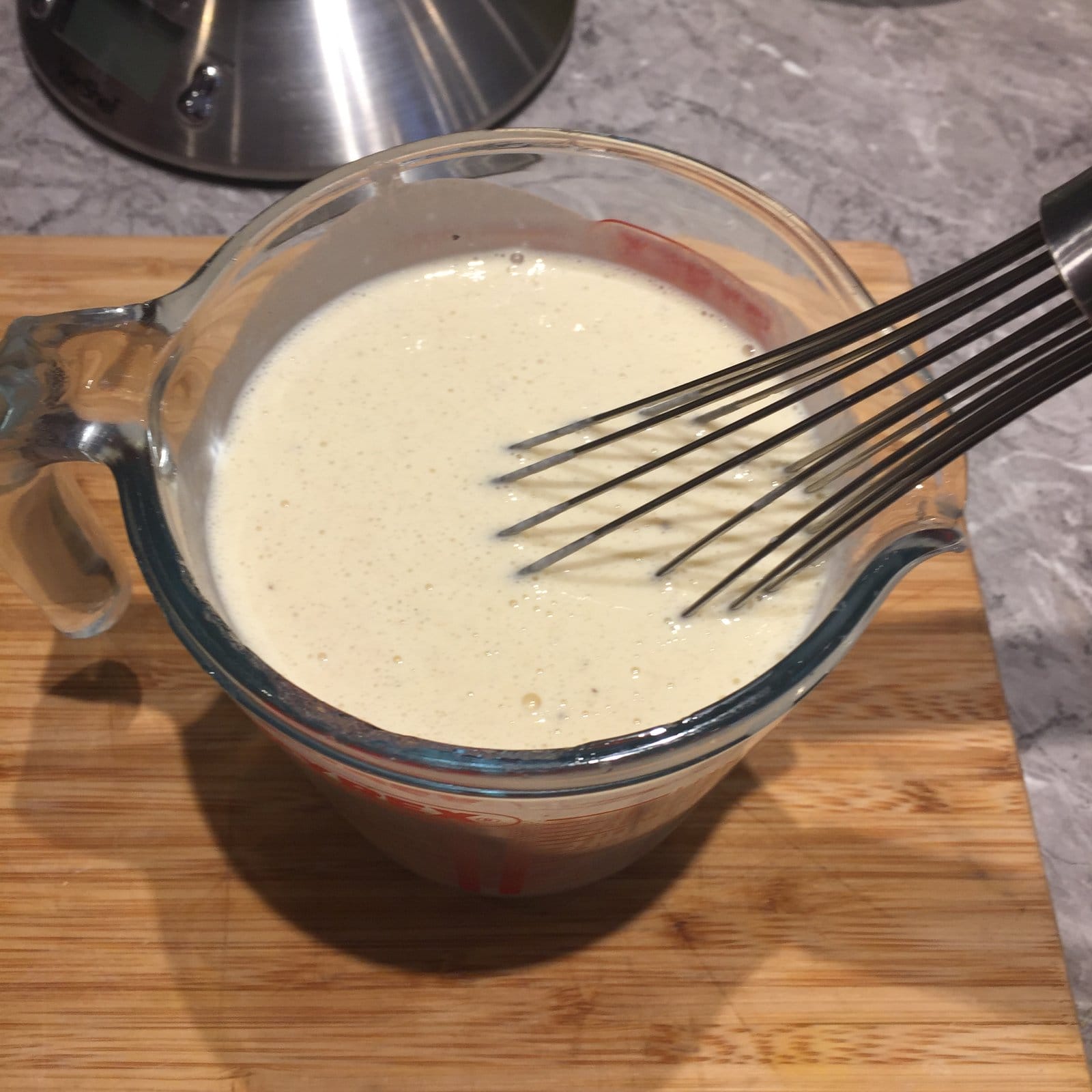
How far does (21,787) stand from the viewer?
713mm

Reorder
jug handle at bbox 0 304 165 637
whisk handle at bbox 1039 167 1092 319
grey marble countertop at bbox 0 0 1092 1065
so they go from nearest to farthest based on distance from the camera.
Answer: whisk handle at bbox 1039 167 1092 319, jug handle at bbox 0 304 165 637, grey marble countertop at bbox 0 0 1092 1065

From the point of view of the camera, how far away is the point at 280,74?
991 millimetres

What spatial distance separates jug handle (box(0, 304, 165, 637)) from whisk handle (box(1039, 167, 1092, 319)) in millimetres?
445

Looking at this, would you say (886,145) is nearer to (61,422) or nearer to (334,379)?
(334,379)

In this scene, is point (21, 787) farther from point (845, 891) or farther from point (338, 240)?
point (845, 891)

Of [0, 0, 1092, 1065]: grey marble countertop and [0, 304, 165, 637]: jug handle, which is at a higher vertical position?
[0, 304, 165, 637]: jug handle

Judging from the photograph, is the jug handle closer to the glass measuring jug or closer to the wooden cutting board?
the glass measuring jug

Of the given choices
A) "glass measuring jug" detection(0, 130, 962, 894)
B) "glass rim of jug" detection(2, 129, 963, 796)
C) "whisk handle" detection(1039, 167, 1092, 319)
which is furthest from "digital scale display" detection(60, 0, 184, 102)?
"whisk handle" detection(1039, 167, 1092, 319)

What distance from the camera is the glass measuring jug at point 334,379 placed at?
0.50 m

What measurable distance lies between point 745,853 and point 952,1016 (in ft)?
0.48

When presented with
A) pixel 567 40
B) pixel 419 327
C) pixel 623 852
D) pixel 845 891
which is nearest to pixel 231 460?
pixel 419 327

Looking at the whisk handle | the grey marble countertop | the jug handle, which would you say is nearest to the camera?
the whisk handle

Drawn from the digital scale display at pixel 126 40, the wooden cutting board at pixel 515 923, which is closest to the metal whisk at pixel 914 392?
the wooden cutting board at pixel 515 923

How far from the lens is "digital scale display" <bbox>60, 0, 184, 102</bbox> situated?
3.26ft
